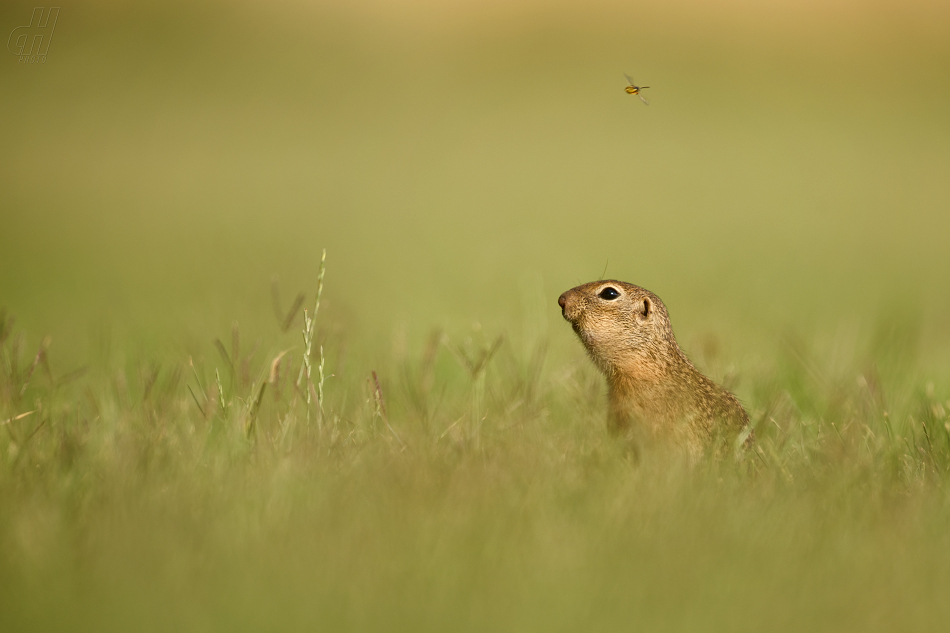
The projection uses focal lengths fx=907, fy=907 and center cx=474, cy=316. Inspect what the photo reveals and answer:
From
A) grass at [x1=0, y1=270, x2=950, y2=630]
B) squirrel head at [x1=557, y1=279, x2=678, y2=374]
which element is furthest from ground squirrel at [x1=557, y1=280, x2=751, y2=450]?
grass at [x1=0, y1=270, x2=950, y2=630]

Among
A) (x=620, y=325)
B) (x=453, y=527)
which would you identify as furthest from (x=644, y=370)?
(x=453, y=527)

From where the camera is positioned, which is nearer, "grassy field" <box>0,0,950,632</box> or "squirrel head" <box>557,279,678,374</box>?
"grassy field" <box>0,0,950,632</box>

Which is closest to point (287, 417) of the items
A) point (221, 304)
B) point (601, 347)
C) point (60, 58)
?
point (601, 347)

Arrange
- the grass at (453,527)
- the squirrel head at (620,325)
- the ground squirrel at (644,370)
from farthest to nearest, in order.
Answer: the squirrel head at (620,325)
the ground squirrel at (644,370)
the grass at (453,527)

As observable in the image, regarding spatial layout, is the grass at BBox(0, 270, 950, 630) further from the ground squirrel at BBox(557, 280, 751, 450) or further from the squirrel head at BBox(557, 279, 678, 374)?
the squirrel head at BBox(557, 279, 678, 374)

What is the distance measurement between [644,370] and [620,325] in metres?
0.25

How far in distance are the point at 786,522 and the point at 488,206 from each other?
1026 cm

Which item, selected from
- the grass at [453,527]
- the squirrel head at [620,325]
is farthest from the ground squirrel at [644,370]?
the grass at [453,527]

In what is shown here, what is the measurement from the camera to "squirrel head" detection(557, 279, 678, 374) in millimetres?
4105

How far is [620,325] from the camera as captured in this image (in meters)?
4.17

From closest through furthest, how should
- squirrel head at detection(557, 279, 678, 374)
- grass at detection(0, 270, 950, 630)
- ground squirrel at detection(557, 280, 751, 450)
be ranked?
1. grass at detection(0, 270, 950, 630)
2. ground squirrel at detection(557, 280, 751, 450)
3. squirrel head at detection(557, 279, 678, 374)

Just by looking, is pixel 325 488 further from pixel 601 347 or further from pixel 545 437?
pixel 601 347

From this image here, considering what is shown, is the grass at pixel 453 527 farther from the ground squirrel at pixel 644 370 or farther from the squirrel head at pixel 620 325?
the squirrel head at pixel 620 325

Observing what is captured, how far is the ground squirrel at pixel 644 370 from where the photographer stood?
12.0 feet
